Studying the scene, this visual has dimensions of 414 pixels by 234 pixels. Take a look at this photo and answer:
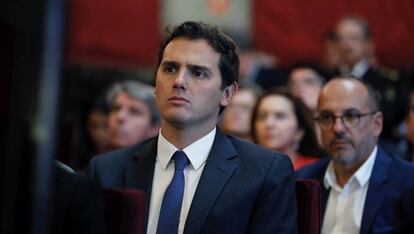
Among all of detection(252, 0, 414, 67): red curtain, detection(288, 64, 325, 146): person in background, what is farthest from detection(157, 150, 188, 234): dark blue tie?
detection(252, 0, 414, 67): red curtain

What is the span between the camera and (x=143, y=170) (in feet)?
9.33

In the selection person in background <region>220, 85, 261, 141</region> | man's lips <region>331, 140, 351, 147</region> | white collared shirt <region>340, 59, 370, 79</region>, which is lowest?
person in background <region>220, 85, 261, 141</region>

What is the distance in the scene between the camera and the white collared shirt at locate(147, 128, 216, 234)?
108 inches

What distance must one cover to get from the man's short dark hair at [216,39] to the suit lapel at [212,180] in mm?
222

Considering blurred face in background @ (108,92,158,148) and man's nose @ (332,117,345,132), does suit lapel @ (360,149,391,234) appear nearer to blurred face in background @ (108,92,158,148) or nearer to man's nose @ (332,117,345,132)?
man's nose @ (332,117,345,132)

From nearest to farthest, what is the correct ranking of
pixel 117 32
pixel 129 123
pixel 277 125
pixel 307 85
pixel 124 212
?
pixel 124 212
pixel 277 125
pixel 129 123
pixel 307 85
pixel 117 32

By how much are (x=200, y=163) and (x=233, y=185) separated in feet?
0.55

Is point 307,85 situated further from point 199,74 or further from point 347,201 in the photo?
point 199,74

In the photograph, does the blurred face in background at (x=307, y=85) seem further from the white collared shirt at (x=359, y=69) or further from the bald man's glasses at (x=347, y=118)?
the bald man's glasses at (x=347, y=118)

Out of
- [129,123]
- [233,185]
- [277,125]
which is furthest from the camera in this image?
[129,123]

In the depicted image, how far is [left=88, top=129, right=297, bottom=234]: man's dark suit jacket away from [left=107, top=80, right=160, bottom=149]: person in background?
5.66 ft

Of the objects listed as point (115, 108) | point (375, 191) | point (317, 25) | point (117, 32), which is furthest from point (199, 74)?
point (317, 25)

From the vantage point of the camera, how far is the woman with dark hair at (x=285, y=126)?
441cm

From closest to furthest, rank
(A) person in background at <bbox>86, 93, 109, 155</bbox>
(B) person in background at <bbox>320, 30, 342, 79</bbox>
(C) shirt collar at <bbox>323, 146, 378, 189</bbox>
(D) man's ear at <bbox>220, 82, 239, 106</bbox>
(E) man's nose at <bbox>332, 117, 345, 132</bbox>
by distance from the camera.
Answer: (D) man's ear at <bbox>220, 82, 239, 106</bbox>, (C) shirt collar at <bbox>323, 146, 378, 189</bbox>, (E) man's nose at <bbox>332, 117, 345, 132</bbox>, (A) person in background at <bbox>86, 93, 109, 155</bbox>, (B) person in background at <bbox>320, 30, 342, 79</bbox>
